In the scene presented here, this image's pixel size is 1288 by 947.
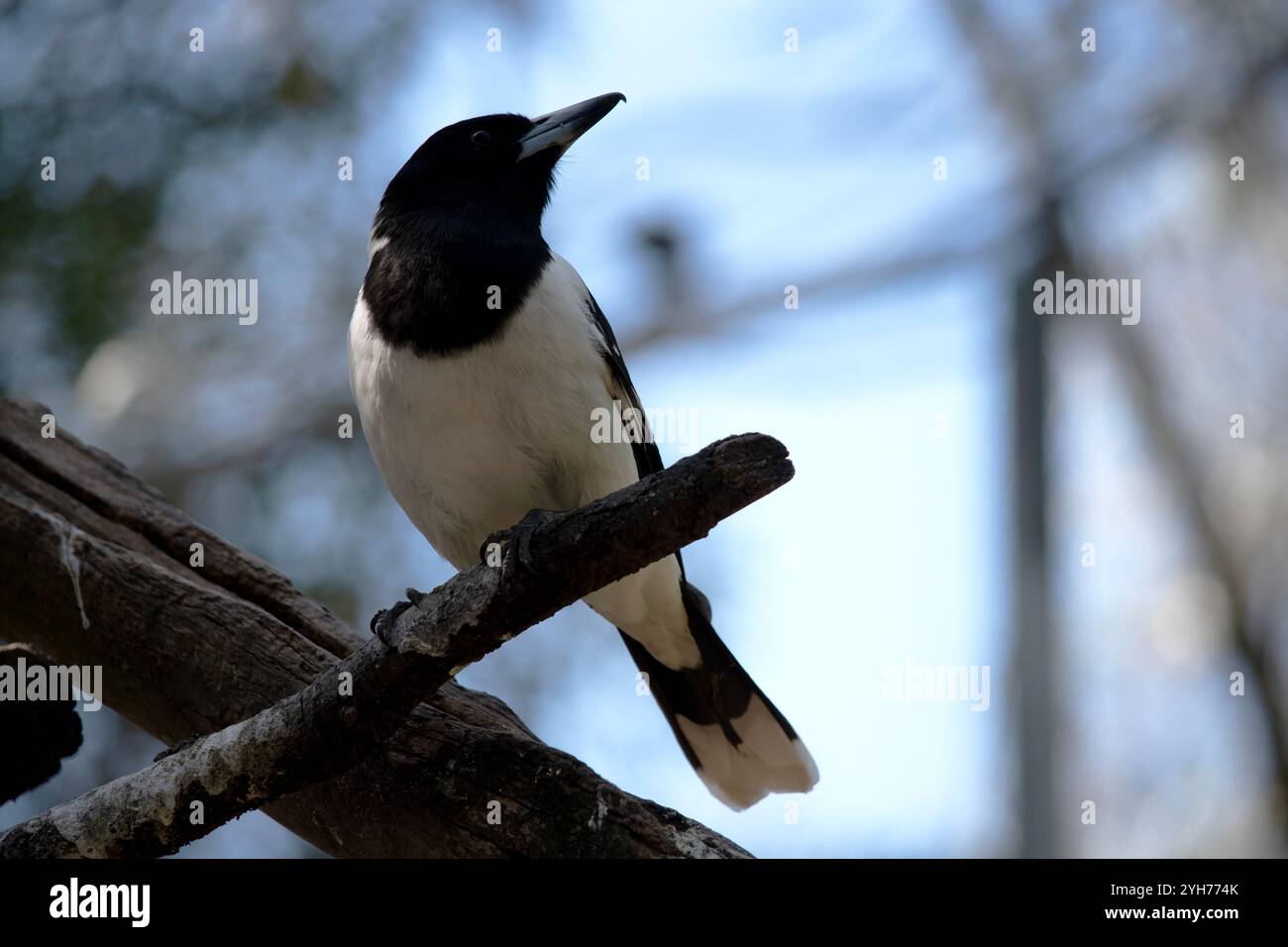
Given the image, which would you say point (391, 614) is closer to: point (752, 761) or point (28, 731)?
point (28, 731)

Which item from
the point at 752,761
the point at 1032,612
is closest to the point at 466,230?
the point at 752,761

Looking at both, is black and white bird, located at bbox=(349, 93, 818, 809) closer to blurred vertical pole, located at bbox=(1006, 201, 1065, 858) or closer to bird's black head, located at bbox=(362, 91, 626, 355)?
bird's black head, located at bbox=(362, 91, 626, 355)

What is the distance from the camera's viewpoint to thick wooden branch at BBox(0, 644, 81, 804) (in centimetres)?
437

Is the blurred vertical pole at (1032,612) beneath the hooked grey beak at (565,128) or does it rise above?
beneath

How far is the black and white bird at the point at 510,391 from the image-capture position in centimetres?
447

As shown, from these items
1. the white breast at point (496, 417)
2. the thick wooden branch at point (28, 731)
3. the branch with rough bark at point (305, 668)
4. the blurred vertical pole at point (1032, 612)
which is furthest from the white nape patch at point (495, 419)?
the blurred vertical pole at point (1032, 612)

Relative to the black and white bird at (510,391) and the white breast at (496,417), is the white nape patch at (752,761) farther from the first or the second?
the white breast at (496,417)

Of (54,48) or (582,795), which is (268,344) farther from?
(582,795)

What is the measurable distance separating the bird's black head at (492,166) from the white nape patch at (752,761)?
1.99 metres

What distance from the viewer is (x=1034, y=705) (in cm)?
667

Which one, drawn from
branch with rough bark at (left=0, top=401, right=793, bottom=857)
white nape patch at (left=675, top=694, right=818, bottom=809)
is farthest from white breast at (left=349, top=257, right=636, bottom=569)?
white nape patch at (left=675, top=694, right=818, bottom=809)

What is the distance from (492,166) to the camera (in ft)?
17.3
